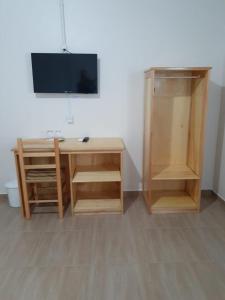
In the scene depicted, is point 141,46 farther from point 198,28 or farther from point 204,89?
point 204,89

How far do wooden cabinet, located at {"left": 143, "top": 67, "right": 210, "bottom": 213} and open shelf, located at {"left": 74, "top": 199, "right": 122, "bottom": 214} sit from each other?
397 millimetres

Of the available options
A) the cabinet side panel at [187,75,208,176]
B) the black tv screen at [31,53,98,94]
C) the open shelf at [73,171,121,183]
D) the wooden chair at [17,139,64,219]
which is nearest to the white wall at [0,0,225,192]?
the black tv screen at [31,53,98,94]

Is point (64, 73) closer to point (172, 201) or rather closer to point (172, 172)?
point (172, 172)

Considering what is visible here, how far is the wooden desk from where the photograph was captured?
246 cm

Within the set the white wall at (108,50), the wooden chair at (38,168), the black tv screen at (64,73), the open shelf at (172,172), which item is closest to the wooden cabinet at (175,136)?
the open shelf at (172,172)

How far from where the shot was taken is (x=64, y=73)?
2.60 metres

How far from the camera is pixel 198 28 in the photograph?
2629 mm

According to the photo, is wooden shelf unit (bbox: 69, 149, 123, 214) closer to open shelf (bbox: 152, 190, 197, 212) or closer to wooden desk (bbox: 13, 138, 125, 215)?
wooden desk (bbox: 13, 138, 125, 215)

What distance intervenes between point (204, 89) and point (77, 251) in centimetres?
210

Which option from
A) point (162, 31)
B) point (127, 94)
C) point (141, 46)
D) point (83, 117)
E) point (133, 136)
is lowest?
point (133, 136)

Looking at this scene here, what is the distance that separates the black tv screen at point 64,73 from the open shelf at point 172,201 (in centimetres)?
158

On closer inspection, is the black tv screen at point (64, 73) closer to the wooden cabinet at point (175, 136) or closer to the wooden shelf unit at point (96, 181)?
the wooden cabinet at point (175, 136)

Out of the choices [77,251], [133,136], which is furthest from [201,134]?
[77,251]

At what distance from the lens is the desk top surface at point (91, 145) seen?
243 centimetres
